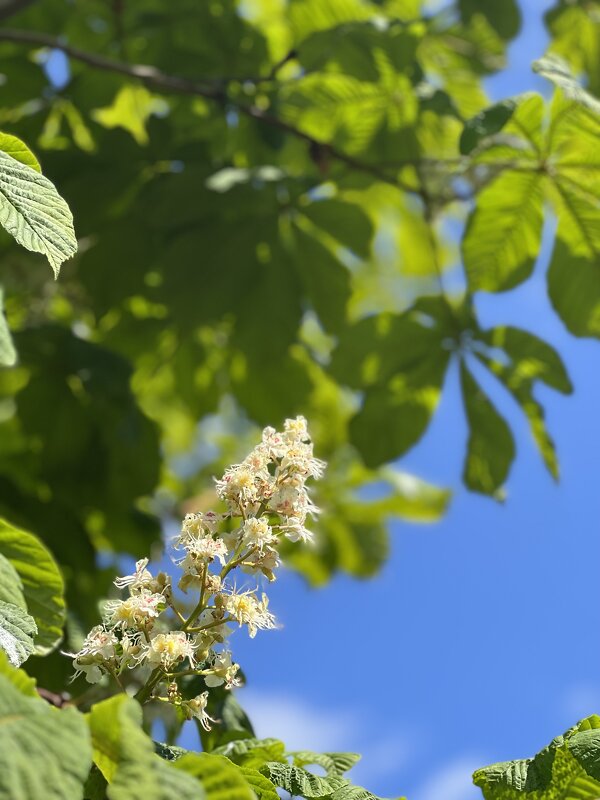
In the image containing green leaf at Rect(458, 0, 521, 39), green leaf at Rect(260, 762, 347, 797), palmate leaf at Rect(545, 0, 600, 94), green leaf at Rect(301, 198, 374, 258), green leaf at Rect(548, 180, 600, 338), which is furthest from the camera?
palmate leaf at Rect(545, 0, 600, 94)

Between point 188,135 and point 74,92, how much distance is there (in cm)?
30

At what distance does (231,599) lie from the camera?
3.09ft

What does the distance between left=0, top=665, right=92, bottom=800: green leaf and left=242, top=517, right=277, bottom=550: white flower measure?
307 millimetres

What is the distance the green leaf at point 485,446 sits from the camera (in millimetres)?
2104

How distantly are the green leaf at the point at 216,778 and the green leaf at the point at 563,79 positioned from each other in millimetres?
1126

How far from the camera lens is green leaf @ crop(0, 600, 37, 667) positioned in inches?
37.6

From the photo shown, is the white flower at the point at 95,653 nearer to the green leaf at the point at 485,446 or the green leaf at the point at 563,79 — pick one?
the green leaf at the point at 563,79

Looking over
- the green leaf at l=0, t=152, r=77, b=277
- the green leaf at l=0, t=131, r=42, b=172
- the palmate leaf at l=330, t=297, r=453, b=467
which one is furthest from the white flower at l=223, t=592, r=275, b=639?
the palmate leaf at l=330, t=297, r=453, b=467

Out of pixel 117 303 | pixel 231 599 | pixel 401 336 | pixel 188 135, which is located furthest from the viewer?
pixel 188 135

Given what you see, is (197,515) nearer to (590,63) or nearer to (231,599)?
(231,599)

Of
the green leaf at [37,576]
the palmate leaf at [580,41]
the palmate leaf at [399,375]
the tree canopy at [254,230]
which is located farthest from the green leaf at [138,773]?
the palmate leaf at [580,41]

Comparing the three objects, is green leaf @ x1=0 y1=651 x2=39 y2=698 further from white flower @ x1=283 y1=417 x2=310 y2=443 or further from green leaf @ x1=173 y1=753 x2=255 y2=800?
white flower @ x1=283 y1=417 x2=310 y2=443

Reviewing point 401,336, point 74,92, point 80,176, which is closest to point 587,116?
point 401,336

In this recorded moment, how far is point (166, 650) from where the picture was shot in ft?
2.99
